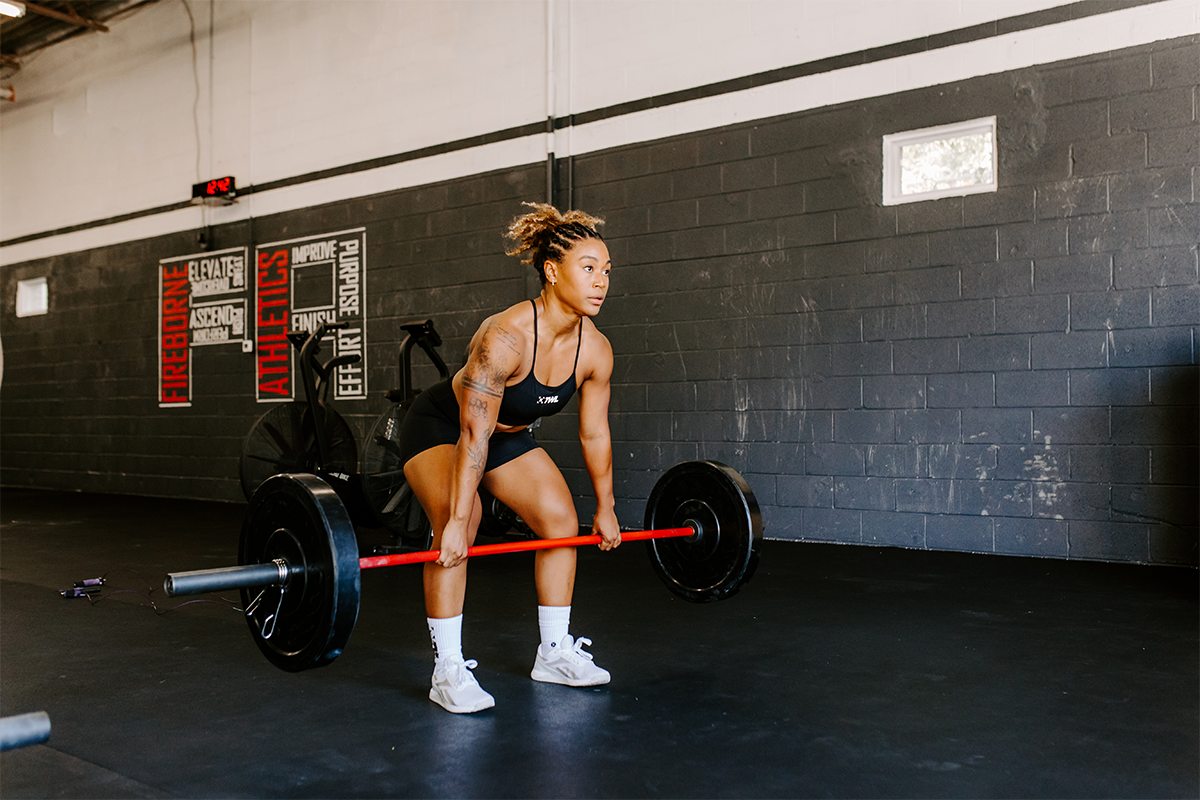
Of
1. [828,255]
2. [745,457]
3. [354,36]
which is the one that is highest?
[354,36]

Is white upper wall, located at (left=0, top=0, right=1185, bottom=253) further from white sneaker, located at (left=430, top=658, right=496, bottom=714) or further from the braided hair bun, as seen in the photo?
white sneaker, located at (left=430, top=658, right=496, bottom=714)

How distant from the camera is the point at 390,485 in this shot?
172 inches

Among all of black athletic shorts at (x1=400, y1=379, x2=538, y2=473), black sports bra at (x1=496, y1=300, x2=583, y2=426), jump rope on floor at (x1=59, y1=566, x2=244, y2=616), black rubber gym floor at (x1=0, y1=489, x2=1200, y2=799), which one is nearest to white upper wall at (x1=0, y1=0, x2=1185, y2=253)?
black rubber gym floor at (x1=0, y1=489, x2=1200, y2=799)

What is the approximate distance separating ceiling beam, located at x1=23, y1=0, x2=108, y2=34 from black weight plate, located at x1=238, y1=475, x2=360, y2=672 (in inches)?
305

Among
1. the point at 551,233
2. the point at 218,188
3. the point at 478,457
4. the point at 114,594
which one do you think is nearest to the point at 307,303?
the point at 218,188

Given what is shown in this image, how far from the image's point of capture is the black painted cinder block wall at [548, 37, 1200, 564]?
3973 mm

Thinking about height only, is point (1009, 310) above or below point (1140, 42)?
below

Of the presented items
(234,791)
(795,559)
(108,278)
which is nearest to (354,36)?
(108,278)

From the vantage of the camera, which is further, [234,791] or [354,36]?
[354,36]

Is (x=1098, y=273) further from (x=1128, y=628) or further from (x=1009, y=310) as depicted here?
(x=1128, y=628)

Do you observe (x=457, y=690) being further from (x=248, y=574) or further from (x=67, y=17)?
(x=67, y=17)

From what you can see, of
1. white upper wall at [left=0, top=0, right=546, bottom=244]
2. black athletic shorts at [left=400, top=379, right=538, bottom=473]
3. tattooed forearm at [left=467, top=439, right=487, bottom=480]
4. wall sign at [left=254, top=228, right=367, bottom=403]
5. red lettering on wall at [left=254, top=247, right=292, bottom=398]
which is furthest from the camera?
red lettering on wall at [left=254, top=247, right=292, bottom=398]

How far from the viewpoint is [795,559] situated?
4.34m

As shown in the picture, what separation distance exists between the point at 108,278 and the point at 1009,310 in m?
7.67
